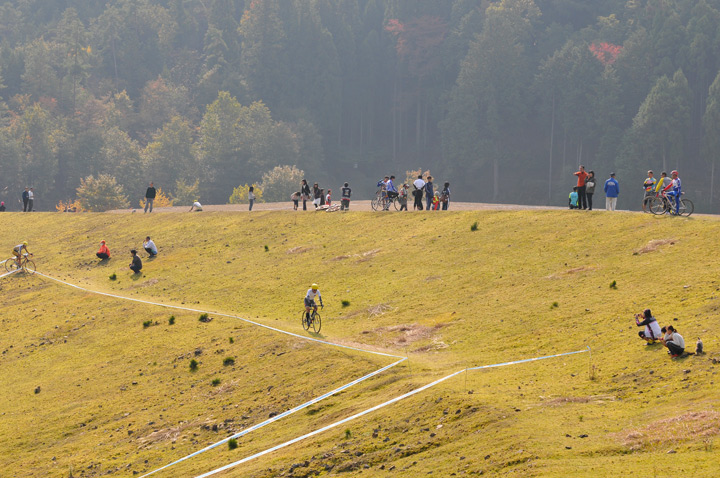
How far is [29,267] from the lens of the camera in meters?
66.6

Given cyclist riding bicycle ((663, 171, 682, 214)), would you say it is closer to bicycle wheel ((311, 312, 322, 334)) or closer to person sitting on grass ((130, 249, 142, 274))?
bicycle wheel ((311, 312, 322, 334))

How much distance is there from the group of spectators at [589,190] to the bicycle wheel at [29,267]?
40560mm

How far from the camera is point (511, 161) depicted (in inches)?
A: 5546

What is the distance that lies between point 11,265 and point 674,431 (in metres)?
56.7

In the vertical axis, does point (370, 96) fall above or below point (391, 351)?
above

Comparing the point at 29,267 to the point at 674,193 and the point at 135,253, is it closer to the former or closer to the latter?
the point at 135,253

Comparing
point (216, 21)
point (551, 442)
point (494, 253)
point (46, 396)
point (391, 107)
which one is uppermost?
point (216, 21)

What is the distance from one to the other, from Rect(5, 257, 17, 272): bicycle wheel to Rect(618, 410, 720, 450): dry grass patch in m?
55.0

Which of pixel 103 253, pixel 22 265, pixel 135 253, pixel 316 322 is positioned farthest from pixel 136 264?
pixel 316 322

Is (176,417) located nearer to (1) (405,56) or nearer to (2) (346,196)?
(2) (346,196)

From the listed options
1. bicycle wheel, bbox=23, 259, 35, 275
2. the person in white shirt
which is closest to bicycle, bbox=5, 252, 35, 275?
bicycle wheel, bbox=23, 259, 35, 275

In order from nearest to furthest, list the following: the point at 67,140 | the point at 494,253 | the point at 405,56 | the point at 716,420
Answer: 1. the point at 716,420
2. the point at 494,253
3. the point at 67,140
4. the point at 405,56

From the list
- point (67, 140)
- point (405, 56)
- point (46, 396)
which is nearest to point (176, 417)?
point (46, 396)

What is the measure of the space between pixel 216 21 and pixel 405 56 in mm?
44133
